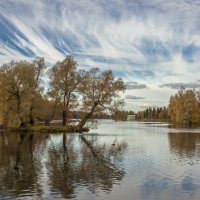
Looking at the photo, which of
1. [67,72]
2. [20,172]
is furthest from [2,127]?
[20,172]

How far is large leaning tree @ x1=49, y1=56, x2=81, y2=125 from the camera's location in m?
74.5

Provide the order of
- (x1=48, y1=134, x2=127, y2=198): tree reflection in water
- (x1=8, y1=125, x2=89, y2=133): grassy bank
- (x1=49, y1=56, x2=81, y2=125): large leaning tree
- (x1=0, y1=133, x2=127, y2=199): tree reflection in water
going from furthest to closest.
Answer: (x1=49, y1=56, x2=81, y2=125): large leaning tree < (x1=8, y1=125, x2=89, y2=133): grassy bank < (x1=48, y1=134, x2=127, y2=198): tree reflection in water < (x1=0, y1=133, x2=127, y2=199): tree reflection in water

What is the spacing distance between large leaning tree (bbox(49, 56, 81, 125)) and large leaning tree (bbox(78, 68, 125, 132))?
2.17m

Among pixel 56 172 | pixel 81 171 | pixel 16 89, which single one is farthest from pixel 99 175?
pixel 16 89

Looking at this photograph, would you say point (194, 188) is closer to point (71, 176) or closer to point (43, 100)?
point (71, 176)

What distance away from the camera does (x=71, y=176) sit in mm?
24016

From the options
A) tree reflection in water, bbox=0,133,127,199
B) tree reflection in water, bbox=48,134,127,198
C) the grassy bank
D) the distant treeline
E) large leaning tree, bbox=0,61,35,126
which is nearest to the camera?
tree reflection in water, bbox=0,133,127,199

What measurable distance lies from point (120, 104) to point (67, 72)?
12193 mm

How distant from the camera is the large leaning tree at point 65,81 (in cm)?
7450

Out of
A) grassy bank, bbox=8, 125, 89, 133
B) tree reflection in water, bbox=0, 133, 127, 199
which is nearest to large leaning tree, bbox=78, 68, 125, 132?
grassy bank, bbox=8, 125, 89, 133

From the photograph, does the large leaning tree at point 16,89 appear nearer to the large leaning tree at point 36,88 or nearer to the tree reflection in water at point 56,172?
the large leaning tree at point 36,88

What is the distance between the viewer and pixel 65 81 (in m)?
74.4

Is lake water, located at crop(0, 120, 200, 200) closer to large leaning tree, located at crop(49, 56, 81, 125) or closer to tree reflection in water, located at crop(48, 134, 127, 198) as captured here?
tree reflection in water, located at crop(48, 134, 127, 198)

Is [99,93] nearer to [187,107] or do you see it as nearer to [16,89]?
[16,89]
